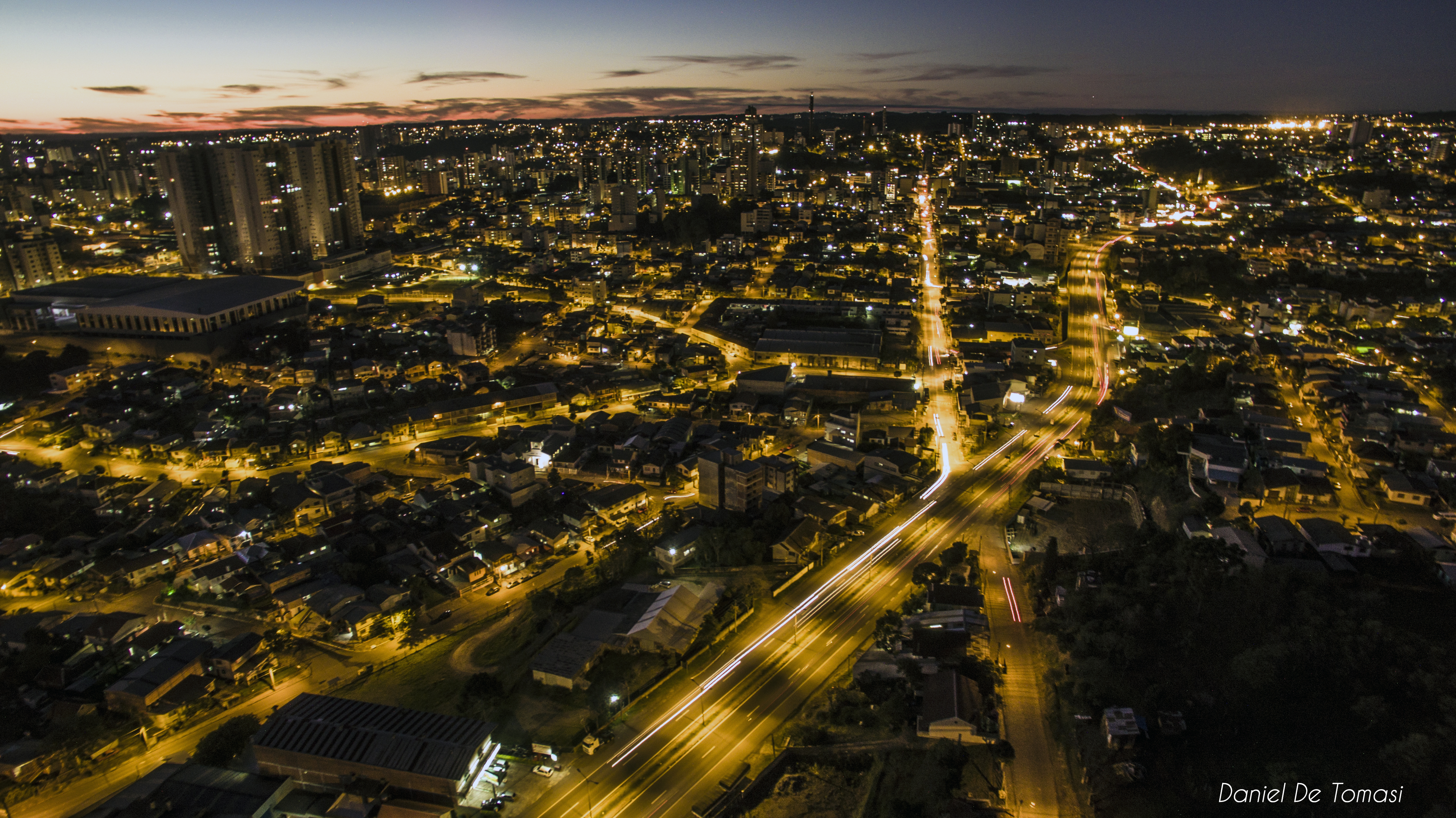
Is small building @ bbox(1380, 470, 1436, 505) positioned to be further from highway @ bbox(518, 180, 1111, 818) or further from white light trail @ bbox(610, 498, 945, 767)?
white light trail @ bbox(610, 498, 945, 767)

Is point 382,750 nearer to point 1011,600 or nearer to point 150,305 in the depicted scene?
point 1011,600

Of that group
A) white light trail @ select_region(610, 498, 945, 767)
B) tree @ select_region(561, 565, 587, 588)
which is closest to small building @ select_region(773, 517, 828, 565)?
white light trail @ select_region(610, 498, 945, 767)

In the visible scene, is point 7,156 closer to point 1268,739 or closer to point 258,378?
point 258,378

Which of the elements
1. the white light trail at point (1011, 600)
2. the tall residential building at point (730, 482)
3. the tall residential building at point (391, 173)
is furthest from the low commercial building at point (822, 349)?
the tall residential building at point (391, 173)

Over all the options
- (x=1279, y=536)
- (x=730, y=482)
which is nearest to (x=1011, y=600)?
(x=1279, y=536)

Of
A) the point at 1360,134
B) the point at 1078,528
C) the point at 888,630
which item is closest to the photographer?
the point at 888,630

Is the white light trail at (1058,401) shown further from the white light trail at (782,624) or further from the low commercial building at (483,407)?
the low commercial building at (483,407)

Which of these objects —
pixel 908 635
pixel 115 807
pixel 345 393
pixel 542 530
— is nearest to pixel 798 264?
pixel 345 393
